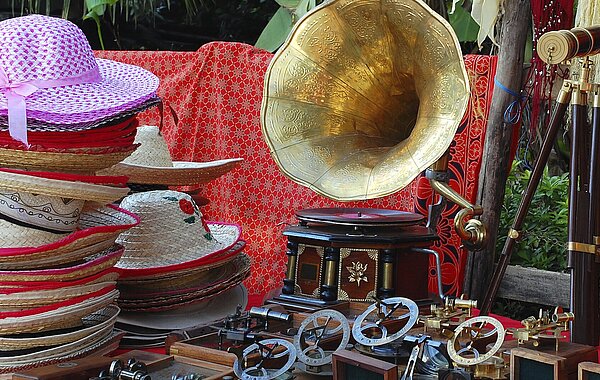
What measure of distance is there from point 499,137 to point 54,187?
1615 mm

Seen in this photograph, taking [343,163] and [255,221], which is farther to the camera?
[255,221]

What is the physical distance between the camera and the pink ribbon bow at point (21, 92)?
1896 millimetres

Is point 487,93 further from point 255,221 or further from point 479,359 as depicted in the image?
point 479,359

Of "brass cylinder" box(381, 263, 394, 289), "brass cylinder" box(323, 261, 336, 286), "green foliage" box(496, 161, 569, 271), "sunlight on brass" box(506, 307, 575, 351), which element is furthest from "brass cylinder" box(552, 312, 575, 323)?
"green foliage" box(496, 161, 569, 271)

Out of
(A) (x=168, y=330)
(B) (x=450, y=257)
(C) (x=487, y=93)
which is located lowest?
(A) (x=168, y=330)

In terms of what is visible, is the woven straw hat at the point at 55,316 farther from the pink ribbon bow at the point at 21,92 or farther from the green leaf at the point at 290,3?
the green leaf at the point at 290,3

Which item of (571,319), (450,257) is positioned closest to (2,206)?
(571,319)

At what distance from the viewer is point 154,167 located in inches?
111

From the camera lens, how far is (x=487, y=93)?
3041 mm

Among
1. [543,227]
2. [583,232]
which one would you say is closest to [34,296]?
[583,232]

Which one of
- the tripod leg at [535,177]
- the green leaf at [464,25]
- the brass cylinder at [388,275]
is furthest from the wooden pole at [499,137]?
the green leaf at [464,25]

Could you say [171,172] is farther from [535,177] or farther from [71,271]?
[535,177]

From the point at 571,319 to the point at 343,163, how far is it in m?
1.08

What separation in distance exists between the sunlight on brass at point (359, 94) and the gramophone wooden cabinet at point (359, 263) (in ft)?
0.50
